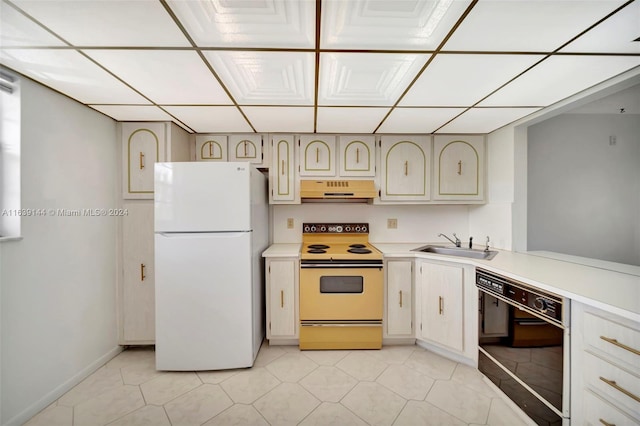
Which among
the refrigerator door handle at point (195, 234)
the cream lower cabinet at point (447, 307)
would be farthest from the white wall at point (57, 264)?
the cream lower cabinet at point (447, 307)

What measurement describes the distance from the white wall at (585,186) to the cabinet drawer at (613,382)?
1659 millimetres

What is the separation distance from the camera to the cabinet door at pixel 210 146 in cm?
259

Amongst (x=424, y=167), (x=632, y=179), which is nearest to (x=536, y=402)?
(x=424, y=167)

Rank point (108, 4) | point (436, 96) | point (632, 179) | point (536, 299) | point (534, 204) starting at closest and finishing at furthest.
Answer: point (108, 4) < point (536, 299) < point (436, 96) < point (632, 179) < point (534, 204)

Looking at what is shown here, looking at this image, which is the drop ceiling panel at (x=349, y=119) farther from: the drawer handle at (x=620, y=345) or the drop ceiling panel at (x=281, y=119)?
the drawer handle at (x=620, y=345)

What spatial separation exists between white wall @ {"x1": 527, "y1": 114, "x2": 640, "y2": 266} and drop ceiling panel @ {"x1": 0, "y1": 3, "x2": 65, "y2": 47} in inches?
150

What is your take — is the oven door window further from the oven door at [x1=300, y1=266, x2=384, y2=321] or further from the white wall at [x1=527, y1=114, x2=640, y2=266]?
the white wall at [x1=527, y1=114, x2=640, y2=266]

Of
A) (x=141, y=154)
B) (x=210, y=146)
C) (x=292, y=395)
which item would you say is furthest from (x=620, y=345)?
(x=141, y=154)

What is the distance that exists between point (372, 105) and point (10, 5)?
1.93 m

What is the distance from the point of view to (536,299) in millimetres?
1428

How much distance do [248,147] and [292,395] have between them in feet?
7.60

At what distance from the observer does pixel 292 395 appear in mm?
1734

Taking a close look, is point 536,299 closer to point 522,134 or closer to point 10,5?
point 522,134

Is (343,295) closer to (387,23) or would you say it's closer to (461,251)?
(461,251)
